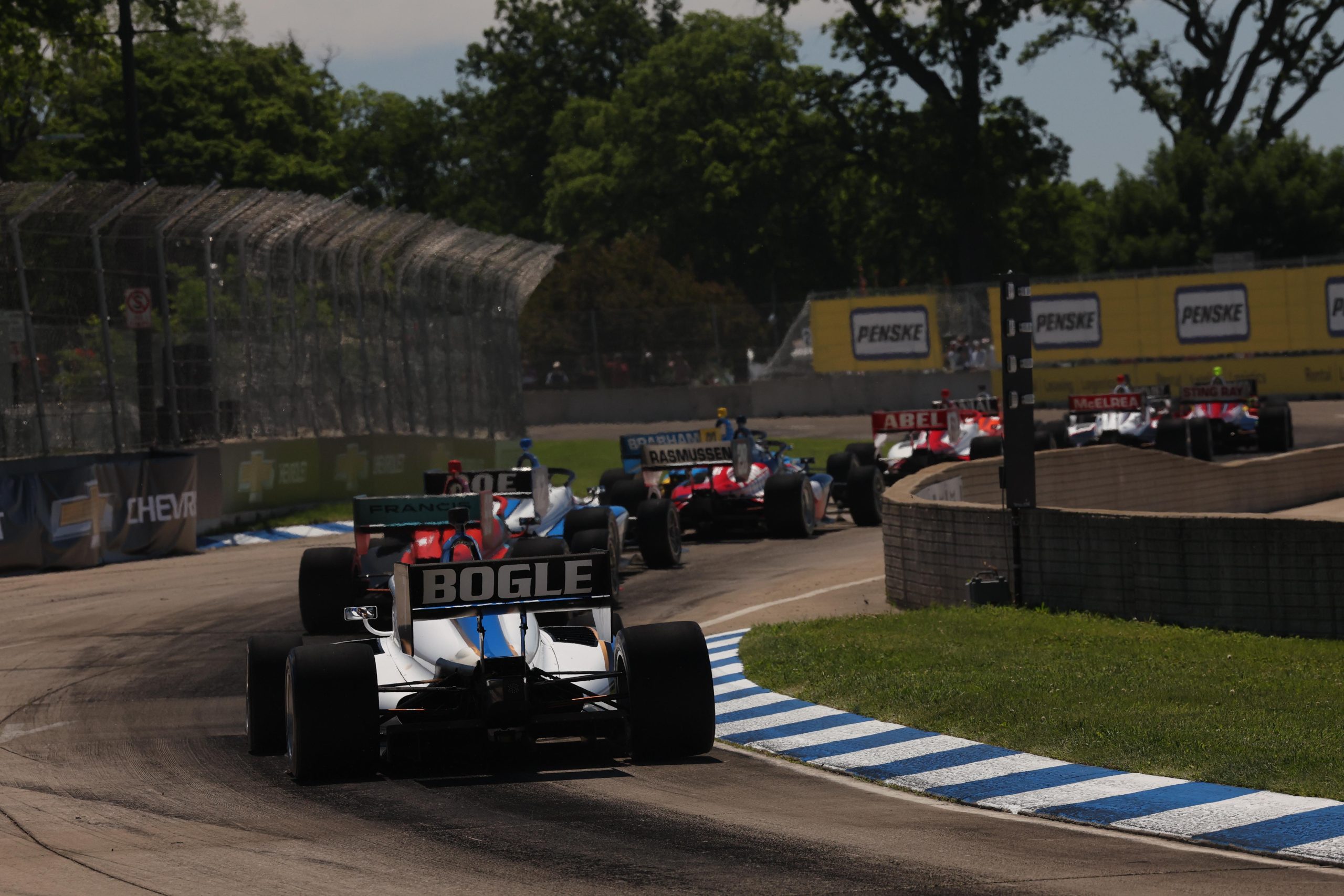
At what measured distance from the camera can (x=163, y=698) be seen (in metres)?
12.1

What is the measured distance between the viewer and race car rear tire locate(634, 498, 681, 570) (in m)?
19.0

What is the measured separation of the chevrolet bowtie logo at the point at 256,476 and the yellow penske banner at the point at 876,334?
26060mm

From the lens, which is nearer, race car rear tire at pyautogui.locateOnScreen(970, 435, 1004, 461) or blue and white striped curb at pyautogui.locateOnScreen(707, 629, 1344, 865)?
blue and white striped curb at pyautogui.locateOnScreen(707, 629, 1344, 865)

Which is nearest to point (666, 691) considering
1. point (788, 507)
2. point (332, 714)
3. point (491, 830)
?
point (332, 714)

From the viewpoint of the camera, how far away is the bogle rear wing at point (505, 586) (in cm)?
956

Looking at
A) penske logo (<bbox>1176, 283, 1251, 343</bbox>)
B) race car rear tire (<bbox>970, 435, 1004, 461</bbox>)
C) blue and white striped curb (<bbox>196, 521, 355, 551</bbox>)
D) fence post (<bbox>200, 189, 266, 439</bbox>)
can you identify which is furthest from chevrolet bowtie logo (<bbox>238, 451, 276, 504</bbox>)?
penske logo (<bbox>1176, 283, 1251, 343</bbox>)

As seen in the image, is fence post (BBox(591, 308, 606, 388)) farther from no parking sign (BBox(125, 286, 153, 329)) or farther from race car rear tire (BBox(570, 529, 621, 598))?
race car rear tire (BBox(570, 529, 621, 598))

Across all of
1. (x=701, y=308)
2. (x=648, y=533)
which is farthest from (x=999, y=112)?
(x=648, y=533)

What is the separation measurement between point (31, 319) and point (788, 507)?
29.6ft

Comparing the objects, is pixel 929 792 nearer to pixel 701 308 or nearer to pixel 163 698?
pixel 163 698

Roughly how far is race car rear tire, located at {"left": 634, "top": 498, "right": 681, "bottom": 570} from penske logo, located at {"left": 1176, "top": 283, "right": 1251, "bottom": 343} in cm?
2917

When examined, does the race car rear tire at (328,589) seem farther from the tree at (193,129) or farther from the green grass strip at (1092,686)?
the tree at (193,129)

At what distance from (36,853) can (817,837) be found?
314 cm

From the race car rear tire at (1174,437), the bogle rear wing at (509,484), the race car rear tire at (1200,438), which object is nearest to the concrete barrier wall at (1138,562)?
the bogle rear wing at (509,484)
